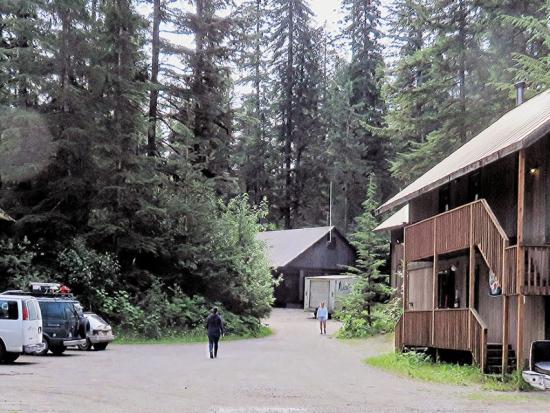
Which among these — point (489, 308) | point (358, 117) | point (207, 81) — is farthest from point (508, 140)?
point (358, 117)

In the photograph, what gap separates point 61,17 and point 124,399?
25837 mm

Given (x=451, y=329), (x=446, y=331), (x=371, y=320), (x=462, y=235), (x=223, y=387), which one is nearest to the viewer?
(x=223, y=387)

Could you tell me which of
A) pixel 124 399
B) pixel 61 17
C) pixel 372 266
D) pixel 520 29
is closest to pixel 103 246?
pixel 61 17

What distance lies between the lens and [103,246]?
3422 centimetres

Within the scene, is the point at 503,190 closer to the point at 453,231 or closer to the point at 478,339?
the point at 453,231

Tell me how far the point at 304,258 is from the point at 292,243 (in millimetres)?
3002

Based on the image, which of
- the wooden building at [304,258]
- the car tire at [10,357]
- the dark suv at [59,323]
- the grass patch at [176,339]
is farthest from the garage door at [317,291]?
the car tire at [10,357]

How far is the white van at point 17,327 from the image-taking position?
19.2 meters

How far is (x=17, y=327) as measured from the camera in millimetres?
19203

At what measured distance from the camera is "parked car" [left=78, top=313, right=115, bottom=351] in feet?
84.8

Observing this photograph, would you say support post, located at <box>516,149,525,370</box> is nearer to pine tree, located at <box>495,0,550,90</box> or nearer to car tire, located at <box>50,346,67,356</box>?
car tire, located at <box>50,346,67,356</box>

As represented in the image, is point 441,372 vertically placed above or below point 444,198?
below

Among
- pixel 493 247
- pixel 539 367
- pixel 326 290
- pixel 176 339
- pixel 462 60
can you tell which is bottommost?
pixel 176 339

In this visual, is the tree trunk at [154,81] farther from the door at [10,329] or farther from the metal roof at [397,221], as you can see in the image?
the door at [10,329]
